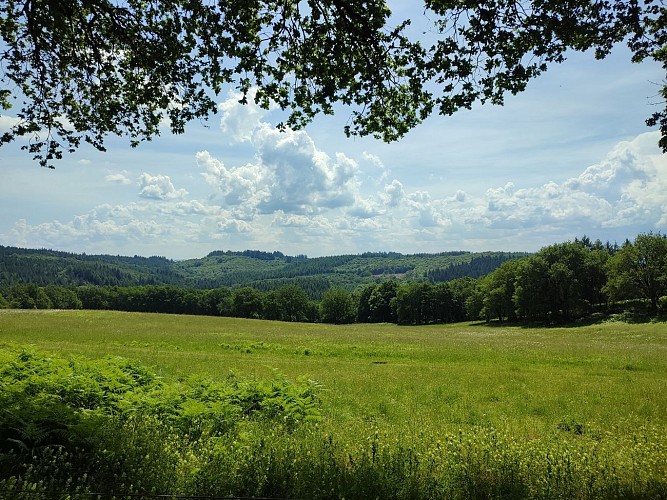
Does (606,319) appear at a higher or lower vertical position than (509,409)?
lower

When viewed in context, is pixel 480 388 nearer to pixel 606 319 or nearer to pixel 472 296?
pixel 606 319

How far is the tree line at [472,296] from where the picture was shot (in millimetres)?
70312

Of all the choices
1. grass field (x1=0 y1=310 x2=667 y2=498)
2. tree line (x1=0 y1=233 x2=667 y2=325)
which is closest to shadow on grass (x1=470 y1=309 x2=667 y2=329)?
tree line (x1=0 y1=233 x2=667 y2=325)

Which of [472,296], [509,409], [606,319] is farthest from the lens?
[472,296]

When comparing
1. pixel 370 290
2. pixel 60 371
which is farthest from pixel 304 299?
pixel 60 371

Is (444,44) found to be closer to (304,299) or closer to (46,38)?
(46,38)

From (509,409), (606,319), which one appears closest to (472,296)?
(606,319)

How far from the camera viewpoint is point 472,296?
10306cm

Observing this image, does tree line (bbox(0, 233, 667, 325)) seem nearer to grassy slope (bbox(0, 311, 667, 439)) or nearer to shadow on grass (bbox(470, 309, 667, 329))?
shadow on grass (bbox(470, 309, 667, 329))

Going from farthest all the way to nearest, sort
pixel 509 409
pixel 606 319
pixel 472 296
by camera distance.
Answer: pixel 472 296 → pixel 606 319 → pixel 509 409

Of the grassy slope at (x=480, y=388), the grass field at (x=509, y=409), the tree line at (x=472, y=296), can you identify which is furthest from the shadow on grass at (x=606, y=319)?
the grass field at (x=509, y=409)

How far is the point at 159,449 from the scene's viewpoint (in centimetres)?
675

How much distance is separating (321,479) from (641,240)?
86596 mm

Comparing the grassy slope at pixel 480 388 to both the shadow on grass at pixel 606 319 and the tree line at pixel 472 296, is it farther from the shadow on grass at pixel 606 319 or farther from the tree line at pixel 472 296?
the tree line at pixel 472 296
